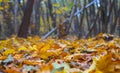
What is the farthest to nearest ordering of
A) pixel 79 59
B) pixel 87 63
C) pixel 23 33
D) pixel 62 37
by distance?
pixel 62 37 → pixel 23 33 → pixel 79 59 → pixel 87 63

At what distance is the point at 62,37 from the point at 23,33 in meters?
0.90

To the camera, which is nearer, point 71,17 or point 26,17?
point 26,17

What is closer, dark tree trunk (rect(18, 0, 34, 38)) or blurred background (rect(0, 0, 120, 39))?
dark tree trunk (rect(18, 0, 34, 38))

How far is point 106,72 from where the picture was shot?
1.07m

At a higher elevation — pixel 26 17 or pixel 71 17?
pixel 26 17

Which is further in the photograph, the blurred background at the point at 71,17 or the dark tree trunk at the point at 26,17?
the blurred background at the point at 71,17

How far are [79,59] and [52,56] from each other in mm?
213

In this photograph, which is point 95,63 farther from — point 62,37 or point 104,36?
point 62,37

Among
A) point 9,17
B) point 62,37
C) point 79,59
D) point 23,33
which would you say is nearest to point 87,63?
point 79,59

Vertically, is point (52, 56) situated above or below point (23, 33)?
above

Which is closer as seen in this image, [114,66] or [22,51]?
[114,66]

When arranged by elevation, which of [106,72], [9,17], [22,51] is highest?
[106,72]

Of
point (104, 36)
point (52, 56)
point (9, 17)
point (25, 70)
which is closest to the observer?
point (25, 70)

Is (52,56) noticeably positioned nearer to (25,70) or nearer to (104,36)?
(25,70)
